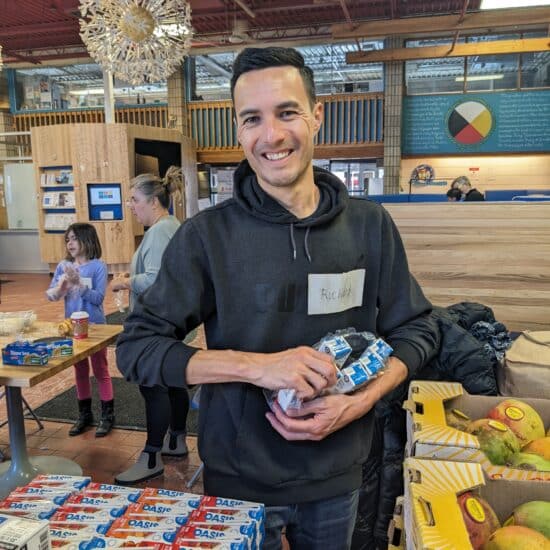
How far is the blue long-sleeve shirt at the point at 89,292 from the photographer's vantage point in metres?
3.43

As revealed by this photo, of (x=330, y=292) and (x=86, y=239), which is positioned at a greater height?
(x=330, y=292)

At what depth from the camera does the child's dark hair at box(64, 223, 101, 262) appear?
3.52 meters

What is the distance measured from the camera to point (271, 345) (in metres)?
1.16

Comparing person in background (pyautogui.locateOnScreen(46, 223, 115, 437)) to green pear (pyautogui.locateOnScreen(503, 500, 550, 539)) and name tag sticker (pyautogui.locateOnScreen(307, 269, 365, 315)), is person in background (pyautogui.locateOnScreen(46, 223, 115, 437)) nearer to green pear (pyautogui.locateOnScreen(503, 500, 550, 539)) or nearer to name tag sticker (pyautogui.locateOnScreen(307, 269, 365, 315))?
name tag sticker (pyautogui.locateOnScreen(307, 269, 365, 315))

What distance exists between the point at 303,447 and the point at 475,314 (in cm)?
131

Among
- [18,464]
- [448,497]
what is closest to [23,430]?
[18,464]

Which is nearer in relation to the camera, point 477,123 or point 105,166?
point 105,166

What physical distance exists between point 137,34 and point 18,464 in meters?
3.65

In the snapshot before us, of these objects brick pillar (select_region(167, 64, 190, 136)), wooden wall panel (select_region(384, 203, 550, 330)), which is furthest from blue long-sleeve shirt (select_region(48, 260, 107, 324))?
brick pillar (select_region(167, 64, 190, 136))

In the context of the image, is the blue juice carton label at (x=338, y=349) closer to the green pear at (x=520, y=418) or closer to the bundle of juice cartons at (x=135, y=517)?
the bundle of juice cartons at (x=135, y=517)

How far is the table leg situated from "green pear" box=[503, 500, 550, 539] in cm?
246

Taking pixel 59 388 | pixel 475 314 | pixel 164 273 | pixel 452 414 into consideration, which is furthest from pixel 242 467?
pixel 59 388

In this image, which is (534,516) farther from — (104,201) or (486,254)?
(104,201)

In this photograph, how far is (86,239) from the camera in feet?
11.6
